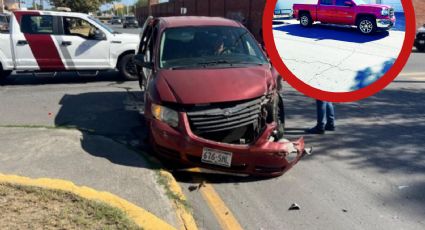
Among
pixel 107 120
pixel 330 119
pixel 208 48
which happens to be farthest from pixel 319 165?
pixel 107 120

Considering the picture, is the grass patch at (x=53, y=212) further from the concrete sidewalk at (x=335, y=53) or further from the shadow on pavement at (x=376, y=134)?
the shadow on pavement at (x=376, y=134)

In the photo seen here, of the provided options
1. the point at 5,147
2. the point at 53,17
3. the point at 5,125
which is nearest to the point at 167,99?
the point at 5,147

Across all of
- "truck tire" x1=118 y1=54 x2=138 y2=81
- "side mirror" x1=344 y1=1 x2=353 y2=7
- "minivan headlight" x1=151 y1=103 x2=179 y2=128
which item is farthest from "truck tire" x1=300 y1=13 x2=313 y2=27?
"truck tire" x1=118 y1=54 x2=138 y2=81

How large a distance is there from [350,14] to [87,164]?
3592mm

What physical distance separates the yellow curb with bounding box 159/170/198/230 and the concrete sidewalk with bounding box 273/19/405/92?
72.8 inches

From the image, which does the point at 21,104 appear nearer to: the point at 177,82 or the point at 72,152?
the point at 72,152

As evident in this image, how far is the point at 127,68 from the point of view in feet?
37.9

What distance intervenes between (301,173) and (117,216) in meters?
2.31

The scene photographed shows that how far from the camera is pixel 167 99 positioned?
4832mm

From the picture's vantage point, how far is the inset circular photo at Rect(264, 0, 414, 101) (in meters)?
2.20

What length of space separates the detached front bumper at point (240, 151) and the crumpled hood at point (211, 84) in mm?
318

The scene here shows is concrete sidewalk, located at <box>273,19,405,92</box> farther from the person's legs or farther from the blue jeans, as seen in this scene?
the person's legs

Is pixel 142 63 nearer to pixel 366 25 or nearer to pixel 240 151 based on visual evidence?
pixel 240 151

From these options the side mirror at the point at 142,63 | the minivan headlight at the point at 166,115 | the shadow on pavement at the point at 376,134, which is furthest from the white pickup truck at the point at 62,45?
the minivan headlight at the point at 166,115
